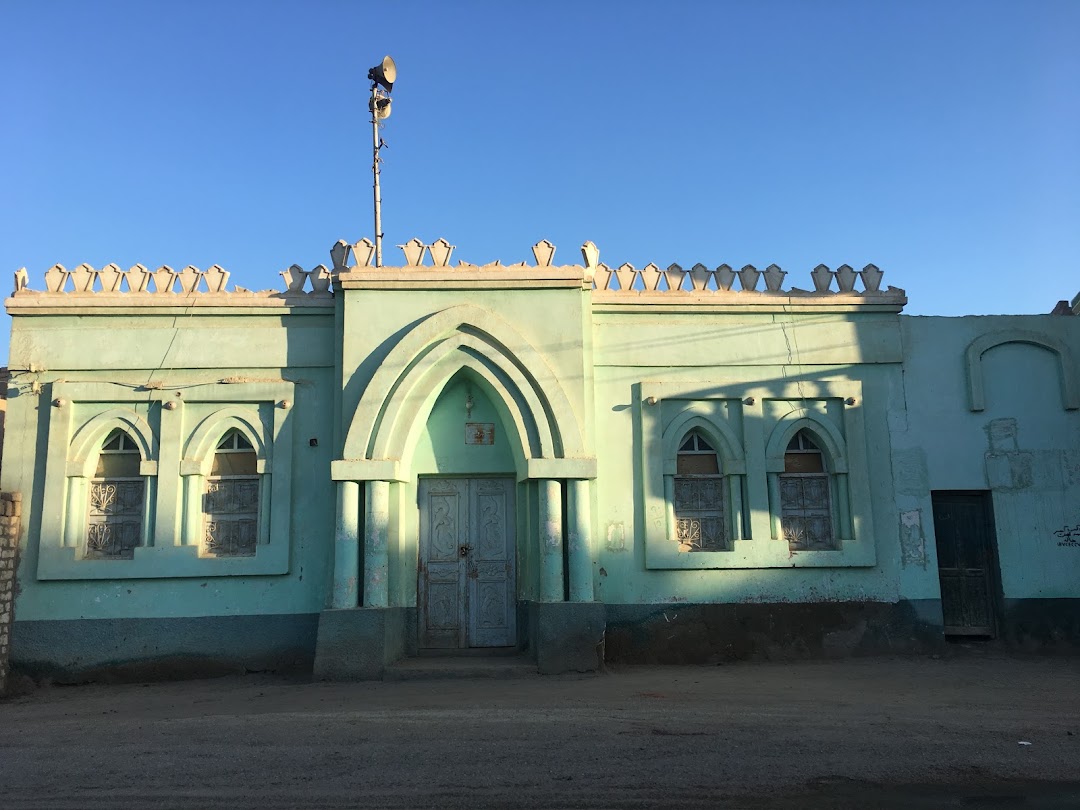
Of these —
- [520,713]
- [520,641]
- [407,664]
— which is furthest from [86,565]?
[520,713]

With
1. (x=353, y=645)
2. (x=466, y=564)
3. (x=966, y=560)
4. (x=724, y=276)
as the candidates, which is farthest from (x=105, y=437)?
(x=966, y=560)

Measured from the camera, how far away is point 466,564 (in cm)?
1073

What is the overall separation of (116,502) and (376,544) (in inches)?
130

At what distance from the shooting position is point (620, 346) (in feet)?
36.1

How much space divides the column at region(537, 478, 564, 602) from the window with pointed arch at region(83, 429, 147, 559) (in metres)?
4.63

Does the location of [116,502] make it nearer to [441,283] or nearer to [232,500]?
[232,500]

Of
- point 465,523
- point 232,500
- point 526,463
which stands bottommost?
point 465,523

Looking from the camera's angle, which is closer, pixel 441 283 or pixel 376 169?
pixel 441 283

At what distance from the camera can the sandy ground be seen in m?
5.33

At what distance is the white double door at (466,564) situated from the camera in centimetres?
1059

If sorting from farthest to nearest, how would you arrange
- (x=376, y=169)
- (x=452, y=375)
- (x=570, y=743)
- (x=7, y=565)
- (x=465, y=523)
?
(x=376, y=169) → (x=465, y=523) → (x=452, y=375) → (x=7, y=565) → (x=570, y=743)

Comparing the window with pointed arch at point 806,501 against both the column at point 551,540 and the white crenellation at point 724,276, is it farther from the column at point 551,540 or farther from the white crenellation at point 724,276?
the column at point 551,540

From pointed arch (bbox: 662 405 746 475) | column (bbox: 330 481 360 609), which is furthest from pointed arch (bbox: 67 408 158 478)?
pointed arch (bbox: 662 405 746 475)

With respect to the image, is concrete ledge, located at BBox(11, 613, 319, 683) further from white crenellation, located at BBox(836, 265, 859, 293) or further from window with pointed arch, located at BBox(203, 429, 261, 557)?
white crenellation, located at BBox(836, 265, 859, 293)
